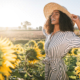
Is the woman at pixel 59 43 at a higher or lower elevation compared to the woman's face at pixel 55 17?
lower

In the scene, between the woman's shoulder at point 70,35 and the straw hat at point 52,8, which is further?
the straw hat at point 52,8

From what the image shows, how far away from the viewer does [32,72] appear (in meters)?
2.18

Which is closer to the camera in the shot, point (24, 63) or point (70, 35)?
point (70, 35)

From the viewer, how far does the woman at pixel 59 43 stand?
1.43 metres

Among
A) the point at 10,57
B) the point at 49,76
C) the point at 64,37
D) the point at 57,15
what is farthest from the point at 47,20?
the point at 10,57

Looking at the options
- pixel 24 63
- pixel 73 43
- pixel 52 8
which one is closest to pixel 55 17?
pixel 52 8

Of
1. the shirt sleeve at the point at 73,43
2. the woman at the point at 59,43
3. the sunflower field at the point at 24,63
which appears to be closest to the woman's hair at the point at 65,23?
the woman at the point at 59,43

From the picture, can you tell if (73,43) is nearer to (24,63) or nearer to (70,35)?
(70,35)

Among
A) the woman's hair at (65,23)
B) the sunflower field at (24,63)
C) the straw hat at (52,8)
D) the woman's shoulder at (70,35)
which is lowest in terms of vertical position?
the sunflower field at (24,63)

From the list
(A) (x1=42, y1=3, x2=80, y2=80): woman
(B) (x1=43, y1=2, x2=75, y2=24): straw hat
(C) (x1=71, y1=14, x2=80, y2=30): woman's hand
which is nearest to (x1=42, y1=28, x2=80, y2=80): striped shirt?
(A) (x1=42, y1=3, x2=80, y2=80): woman

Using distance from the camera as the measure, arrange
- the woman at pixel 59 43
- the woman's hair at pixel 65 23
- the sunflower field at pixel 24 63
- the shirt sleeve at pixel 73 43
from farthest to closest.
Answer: the woman's hair at pixel 65 23
the woman at pixel 59 43
the shirt sleeve at pixel 73 43
the sunflower field at pixel 24 63

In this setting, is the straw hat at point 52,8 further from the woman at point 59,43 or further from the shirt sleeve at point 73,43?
the shirt sleeve at point 73,43

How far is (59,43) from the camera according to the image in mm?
1464

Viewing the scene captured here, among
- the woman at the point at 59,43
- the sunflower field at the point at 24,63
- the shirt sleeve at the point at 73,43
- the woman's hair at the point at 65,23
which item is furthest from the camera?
the woman's hair at the point at 65,23
